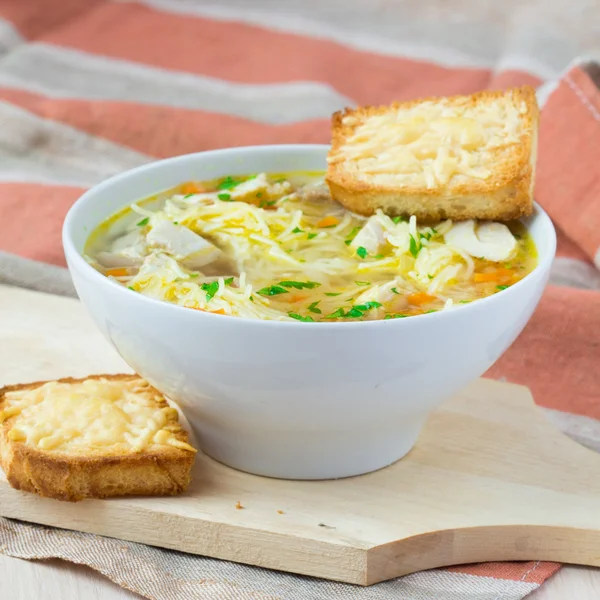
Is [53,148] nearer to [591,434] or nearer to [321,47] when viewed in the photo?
[321,47]

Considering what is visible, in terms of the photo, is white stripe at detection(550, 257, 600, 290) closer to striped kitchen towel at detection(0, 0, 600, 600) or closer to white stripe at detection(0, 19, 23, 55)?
striped kitchen towel at detection(0, 0, 600, 600)

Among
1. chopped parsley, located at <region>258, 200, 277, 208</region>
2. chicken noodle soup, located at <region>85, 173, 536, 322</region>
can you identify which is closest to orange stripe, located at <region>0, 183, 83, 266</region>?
chicken noodle soup, located at <region>85, 173, 536, 322</region>

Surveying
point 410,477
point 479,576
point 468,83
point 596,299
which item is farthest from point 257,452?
point 468,83

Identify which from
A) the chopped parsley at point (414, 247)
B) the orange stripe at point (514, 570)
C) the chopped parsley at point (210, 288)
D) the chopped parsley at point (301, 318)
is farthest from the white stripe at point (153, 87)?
the orange stripe at point (514, 570)

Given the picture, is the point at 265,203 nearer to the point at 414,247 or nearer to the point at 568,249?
the point at 414,247

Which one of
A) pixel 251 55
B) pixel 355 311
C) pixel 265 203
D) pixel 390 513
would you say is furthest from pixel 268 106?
pixel 390 513

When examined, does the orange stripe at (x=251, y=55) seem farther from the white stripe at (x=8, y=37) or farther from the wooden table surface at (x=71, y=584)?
the wooden table surface at (x=71, y=584)
